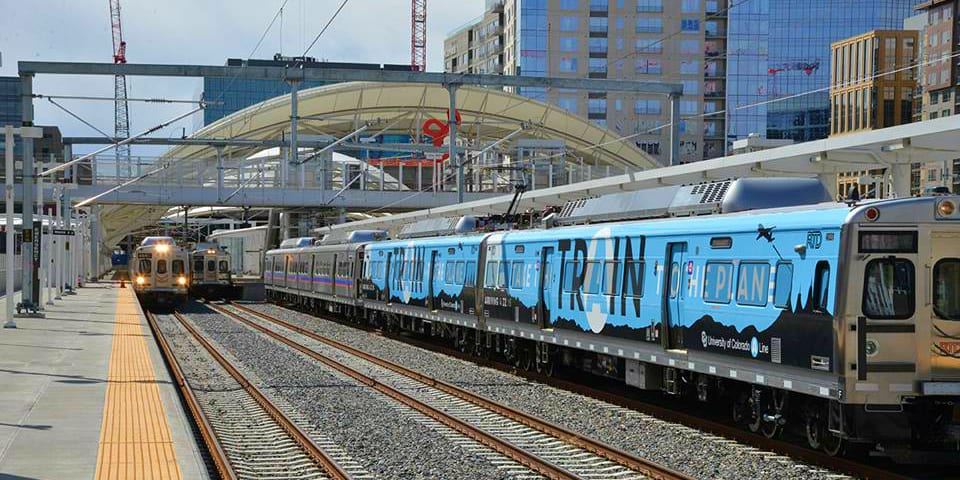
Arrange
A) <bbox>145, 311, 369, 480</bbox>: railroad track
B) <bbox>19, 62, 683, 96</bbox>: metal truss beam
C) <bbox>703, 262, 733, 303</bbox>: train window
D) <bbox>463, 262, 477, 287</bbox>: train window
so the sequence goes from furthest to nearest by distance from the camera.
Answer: <bbox>19, 62, 683, 96</bbox>: metal truss beam
<bbox>463, 262, 477, 287</bbox>: train window
<bbox>703, 262, 733, 303</bbox>: train window
<bbox>145, 311, 369, 480</bbox>: railroad track

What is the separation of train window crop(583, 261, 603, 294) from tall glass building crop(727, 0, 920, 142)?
9249 centimetres

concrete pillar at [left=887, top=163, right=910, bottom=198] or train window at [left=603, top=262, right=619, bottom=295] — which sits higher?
concrete pillar at [left=887, top=163, right=910, bottom=198]

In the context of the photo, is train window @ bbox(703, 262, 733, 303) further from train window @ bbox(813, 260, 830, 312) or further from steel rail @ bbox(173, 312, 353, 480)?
steel rail @ bbox(173, 312, 353, 480)

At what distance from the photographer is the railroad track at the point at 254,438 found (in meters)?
→ 12.0

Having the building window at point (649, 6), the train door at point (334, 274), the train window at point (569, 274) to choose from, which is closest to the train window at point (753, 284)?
the train window at point (569, 274)

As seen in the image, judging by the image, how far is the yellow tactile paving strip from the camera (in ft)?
34.8

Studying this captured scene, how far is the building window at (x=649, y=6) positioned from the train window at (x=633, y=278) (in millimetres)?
95161

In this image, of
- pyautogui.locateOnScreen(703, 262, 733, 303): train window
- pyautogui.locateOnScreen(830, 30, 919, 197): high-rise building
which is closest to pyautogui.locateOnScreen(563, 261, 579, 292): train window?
pyautogui.locateOnScreen(703, 262, 733, 303): train window

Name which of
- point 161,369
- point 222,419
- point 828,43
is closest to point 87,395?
point 222,419

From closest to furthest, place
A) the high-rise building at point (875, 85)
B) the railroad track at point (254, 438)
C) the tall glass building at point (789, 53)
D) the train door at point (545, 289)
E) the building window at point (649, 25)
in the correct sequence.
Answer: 1. the railroad track at point (254, 438)
2. the train door at point (545, 289)
3. the high-rise building at point (875, 85)
4. the tall glass building at point (789, 53)
5. the building window at point (649, 25)

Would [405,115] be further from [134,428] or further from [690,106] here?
[134,428]

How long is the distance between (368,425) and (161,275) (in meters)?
34.7

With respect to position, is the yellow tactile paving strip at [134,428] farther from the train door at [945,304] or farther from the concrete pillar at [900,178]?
the concrete pillar at [900,178]

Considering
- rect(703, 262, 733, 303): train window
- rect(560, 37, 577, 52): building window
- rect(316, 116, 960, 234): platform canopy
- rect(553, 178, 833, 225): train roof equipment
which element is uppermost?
rect(560, 37, 577, 52): building window
